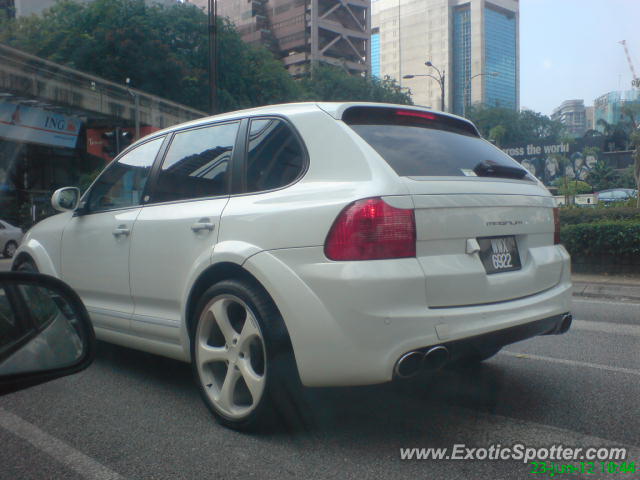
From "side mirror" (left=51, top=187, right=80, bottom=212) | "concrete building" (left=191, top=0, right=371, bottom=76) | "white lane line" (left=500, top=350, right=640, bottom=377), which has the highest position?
"concrete building" (left=191, top=0, right=371, bottom=76)

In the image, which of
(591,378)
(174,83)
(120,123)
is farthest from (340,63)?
(591,378)

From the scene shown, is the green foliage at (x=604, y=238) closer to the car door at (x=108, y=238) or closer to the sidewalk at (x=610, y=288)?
the sidewalk at (x=610, y=288)

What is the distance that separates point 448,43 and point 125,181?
14712 centimetres

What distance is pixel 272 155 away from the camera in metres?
3.54

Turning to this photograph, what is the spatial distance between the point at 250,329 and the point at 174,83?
37164 mm

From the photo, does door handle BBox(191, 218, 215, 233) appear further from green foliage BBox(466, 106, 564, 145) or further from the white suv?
green foliage BBox(466, 106, 564, 145)

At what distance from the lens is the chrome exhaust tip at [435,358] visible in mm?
2912

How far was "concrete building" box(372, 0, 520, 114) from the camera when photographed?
142 metres

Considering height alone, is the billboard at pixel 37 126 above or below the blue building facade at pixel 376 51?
below

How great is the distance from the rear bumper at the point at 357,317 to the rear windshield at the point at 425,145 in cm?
60

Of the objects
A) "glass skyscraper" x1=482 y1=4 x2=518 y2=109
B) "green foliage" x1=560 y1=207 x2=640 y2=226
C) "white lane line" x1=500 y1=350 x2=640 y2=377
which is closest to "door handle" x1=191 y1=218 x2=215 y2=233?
"white lane line" x1=500 y1=350 x2=640 y2=377

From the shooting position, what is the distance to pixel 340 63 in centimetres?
7788

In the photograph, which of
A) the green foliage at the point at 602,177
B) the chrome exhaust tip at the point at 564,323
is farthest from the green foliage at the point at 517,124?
the chrome exhaust tip at the point at 564,323

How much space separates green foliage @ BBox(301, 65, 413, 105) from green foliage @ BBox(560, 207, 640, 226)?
43823 mm
